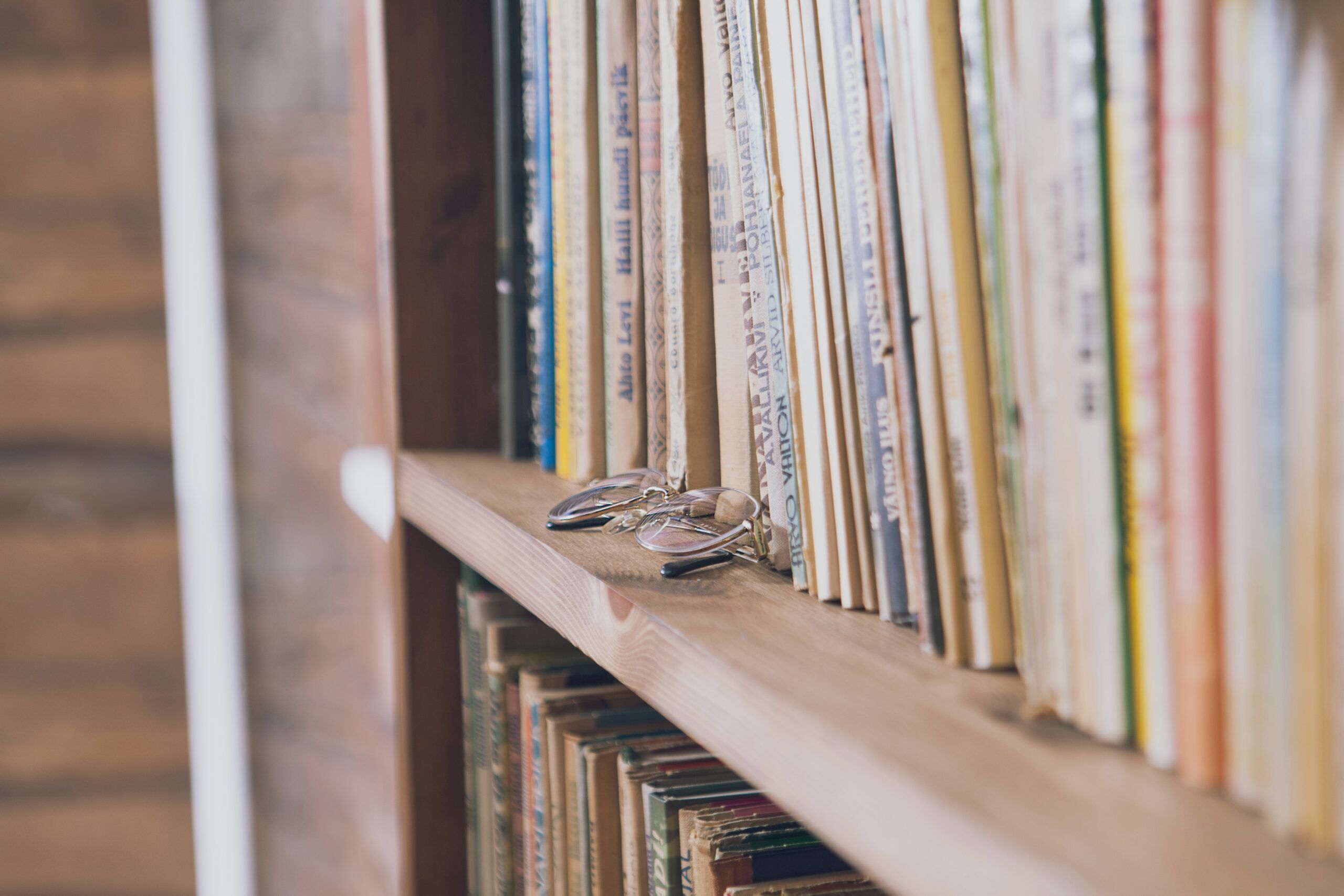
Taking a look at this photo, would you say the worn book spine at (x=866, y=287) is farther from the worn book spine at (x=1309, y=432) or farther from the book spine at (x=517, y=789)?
the book spine at (x=517, y=789)

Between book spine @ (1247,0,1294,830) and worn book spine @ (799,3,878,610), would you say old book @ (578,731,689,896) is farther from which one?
book spine @ (1247,0,1294,830)

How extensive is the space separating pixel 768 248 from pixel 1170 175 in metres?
0.24

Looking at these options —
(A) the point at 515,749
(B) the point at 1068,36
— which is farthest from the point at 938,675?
(A) the point at 515,749

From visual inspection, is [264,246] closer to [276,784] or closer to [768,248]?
[276,784]

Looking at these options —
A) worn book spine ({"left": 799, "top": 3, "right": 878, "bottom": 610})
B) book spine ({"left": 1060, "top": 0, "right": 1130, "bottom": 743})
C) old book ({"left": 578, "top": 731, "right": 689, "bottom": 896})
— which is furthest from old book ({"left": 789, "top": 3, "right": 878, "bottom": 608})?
old book ({"left": 578, "top": 731, "right": 689, "bottom": 896})

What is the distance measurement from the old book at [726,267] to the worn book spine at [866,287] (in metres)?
0.11

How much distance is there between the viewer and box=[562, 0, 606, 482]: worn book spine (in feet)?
2.31

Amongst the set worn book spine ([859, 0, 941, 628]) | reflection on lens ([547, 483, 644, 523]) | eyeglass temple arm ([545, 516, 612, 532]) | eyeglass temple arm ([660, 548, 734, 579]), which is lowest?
eyeglass temple arm ([660, 548, 734, 579])

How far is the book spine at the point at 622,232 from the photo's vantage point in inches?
26.4

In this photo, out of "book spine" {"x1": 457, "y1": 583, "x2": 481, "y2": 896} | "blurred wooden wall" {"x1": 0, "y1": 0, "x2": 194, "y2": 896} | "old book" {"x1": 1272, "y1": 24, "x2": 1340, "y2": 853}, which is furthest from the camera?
"blurred wooden wall" {"x1": 0, "y1": 0, "x2": 194, "y2": 896}

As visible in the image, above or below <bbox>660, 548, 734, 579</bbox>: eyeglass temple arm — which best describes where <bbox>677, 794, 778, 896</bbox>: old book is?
below

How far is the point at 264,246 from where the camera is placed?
1.45m

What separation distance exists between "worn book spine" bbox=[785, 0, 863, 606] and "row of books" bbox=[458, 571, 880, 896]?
0.14 metres

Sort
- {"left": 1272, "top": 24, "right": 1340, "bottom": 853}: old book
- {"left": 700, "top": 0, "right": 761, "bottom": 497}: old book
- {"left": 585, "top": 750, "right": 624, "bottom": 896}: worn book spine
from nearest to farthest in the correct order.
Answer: {"left": 1272, "top": 24, "right": 1340, "bottom": 853}: old book, {"left": 700, "top": 0, "right": 761, "bottom": 497}: old book, {"left": 585, "top": 750, "right": 624, "bottom": 896}: worn book spine
